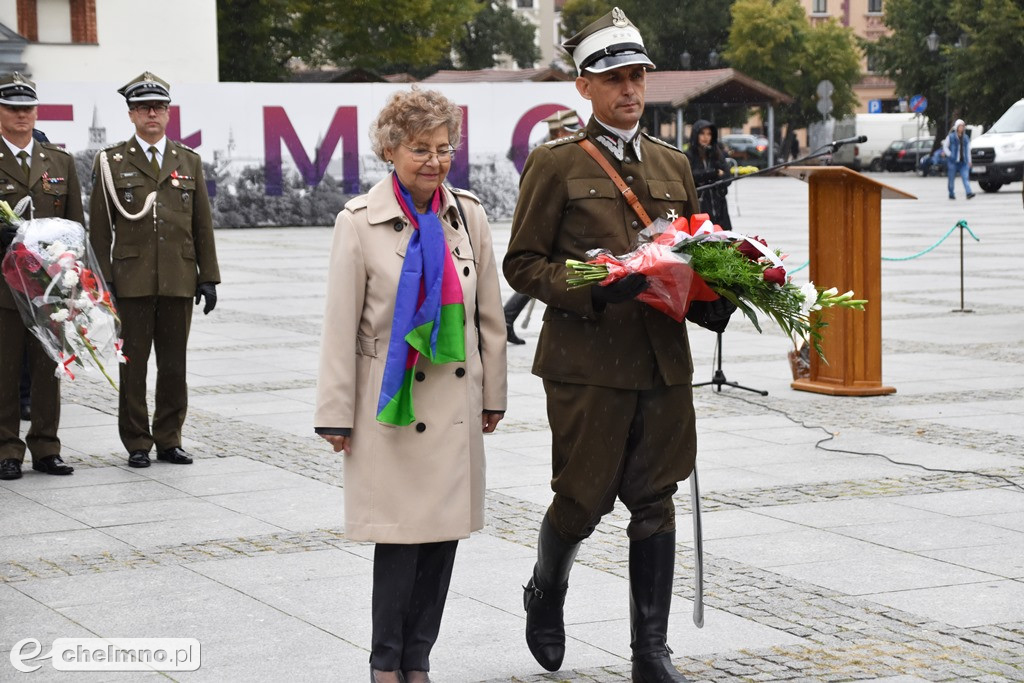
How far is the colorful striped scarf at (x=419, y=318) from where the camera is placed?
175 inches

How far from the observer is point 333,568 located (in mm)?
6215

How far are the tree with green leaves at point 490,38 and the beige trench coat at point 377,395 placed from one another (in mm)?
71317

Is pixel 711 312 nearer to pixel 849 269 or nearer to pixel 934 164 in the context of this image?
pixel 849 269

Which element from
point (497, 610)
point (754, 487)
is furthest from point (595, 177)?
point (754, 487)

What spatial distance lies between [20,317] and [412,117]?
4534 millimetres

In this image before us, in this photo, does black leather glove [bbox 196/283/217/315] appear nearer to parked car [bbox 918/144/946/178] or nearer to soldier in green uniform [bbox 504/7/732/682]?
soldier in green uniform [bbox 504/7/732/682]

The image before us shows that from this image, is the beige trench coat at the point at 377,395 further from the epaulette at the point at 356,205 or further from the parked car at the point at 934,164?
the parked car at the point at 934,164

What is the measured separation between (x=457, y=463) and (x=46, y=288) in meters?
3.81

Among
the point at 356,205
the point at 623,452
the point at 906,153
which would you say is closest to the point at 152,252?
the point at 356,205

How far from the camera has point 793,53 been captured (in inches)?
2781

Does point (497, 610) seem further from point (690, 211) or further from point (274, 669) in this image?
point (690, 211)

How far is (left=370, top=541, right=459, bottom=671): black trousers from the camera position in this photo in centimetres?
457

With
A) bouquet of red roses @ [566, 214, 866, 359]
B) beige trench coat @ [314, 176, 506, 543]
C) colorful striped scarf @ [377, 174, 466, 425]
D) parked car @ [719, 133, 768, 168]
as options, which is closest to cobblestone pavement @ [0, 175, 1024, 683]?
beige trench coat @ [314, 176, 506, 543]

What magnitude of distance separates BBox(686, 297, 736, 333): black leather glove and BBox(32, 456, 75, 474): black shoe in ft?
14.8
